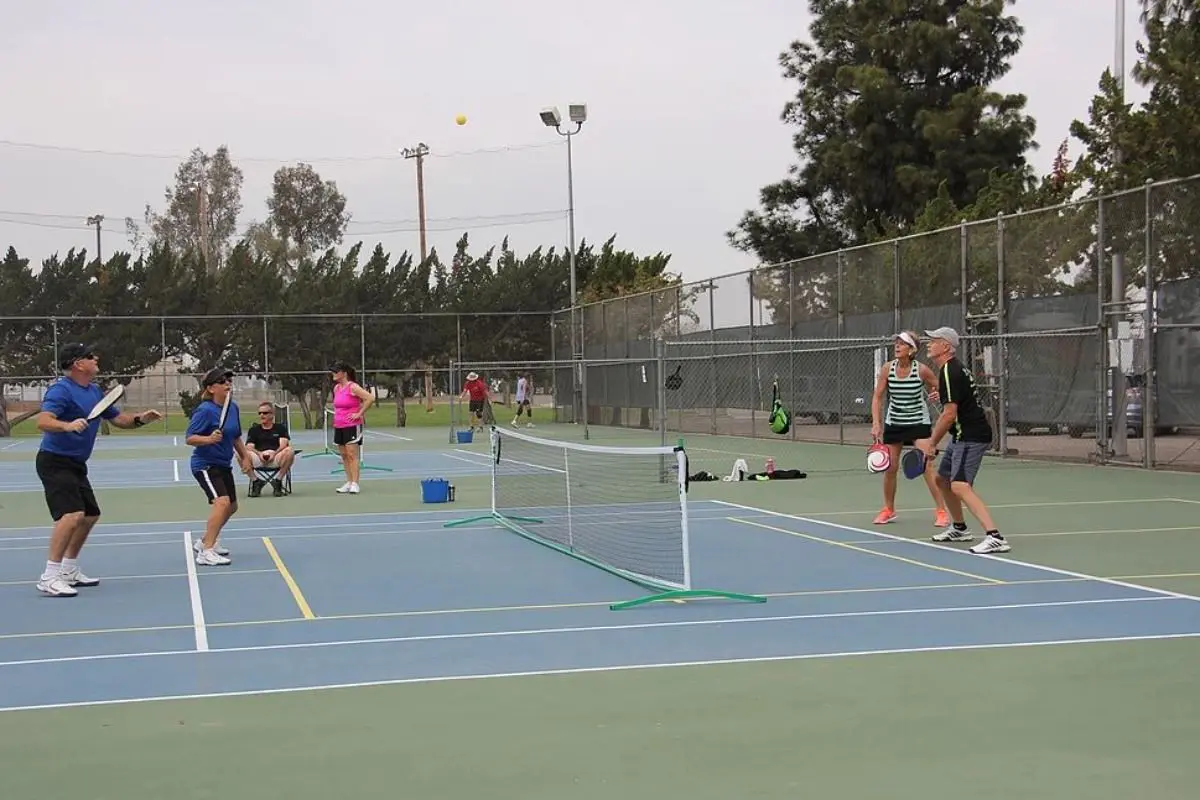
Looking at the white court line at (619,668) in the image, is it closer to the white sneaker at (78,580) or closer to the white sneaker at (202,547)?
the white sneaker at (78,580)

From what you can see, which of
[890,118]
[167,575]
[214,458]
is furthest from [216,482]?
[890,118]

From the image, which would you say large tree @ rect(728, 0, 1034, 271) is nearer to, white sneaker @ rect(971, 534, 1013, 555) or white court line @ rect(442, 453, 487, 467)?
white court line @ rect(442, 453, 487, 467)

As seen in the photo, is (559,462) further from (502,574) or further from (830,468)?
(502,574)

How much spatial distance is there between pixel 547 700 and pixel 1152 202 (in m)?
14.3

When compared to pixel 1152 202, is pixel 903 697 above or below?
below

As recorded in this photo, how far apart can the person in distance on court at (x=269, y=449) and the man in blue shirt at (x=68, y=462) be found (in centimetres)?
667

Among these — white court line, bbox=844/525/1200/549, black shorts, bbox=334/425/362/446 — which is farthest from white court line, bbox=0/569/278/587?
black shorts, bbox=334/425/362/446

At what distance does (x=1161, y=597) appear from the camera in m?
8.04

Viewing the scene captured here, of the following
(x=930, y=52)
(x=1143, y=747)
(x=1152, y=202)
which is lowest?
(x=1143, y=747)

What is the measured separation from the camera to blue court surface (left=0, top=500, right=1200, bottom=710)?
6.54 meters

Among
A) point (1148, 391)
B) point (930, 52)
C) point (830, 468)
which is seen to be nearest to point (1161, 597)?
point (1148, 391)

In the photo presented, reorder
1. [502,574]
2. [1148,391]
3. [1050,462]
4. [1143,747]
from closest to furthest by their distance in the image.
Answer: [1143,747] → [502,574] → [1148,391] → [1050,462]

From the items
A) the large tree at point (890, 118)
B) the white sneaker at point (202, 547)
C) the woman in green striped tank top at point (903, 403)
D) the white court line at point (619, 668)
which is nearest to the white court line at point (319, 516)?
the white sneaker at point (202, 547)

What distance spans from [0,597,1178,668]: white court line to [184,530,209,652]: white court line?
0.95 feet
